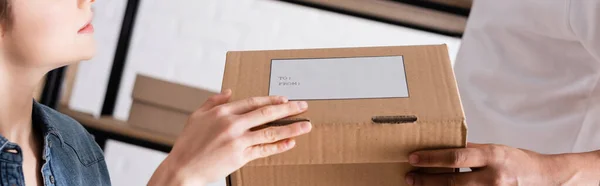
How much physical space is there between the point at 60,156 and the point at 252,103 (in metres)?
0.39

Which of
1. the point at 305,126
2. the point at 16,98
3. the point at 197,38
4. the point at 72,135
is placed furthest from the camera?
the point at 197,38

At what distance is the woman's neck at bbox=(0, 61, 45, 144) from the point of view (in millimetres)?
683

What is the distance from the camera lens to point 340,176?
642 mm

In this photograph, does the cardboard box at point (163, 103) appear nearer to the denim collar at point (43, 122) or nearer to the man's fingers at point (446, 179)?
the denim collar at point (43, 122)

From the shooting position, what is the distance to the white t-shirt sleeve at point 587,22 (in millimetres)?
711

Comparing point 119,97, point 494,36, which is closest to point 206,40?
point 119,97

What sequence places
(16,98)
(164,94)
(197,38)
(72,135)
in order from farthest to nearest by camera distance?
(197,38)
(164,94)
(72,135)
(16,98)

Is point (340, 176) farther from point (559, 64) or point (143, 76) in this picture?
point (143, 76)

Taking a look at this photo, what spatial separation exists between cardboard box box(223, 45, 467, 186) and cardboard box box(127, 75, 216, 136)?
854mm

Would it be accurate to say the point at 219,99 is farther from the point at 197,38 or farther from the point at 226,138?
the point at 197,38

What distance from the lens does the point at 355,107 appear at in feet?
1.93

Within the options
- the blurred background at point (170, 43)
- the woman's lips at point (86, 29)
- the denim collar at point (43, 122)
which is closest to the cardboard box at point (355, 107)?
the woman's lips at point (86, 29)

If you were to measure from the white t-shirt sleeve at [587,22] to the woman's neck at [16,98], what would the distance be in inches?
29.8

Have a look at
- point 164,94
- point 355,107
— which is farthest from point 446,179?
point 164,94
